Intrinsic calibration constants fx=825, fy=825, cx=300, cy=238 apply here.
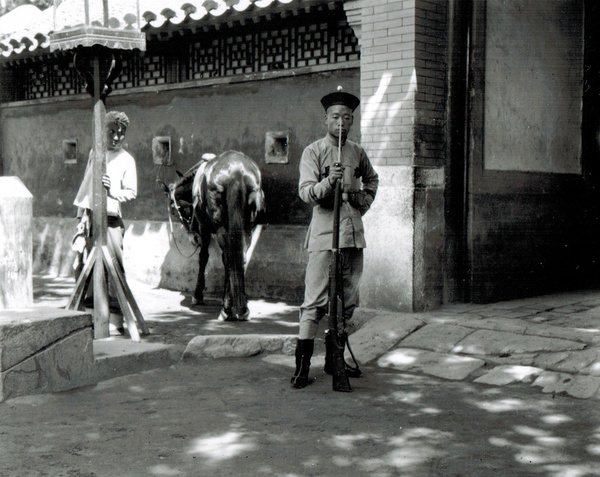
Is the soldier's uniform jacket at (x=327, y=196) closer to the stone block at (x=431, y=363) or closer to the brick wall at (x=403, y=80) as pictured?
the stone block at (x=431, y=363)

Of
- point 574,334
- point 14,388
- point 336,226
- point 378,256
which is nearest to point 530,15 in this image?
point 378,256

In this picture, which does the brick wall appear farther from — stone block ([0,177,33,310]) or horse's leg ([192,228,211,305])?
stone block ([0,177,33,310])

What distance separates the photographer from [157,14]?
33.3 ft

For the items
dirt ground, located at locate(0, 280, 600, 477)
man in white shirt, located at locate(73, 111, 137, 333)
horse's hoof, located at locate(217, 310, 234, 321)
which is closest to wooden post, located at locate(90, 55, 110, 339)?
man in white shirt, located at locate(73, 111, 137, 333)

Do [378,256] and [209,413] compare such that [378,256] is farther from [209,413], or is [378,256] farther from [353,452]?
[353,452]

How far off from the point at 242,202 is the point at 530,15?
12.2 feet

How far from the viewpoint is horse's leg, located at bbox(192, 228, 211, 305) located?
394 inches

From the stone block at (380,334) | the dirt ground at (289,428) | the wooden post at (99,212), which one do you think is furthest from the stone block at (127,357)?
the stone block at (380,334)

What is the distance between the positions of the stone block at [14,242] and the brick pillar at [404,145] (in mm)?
3228

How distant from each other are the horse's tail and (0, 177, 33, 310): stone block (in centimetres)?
215

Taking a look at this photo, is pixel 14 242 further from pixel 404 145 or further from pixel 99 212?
pixel 404 145

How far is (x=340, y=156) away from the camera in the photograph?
583 centimetres

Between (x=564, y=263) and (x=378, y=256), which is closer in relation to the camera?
(x=378, y=256)

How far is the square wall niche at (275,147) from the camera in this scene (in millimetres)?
10086
